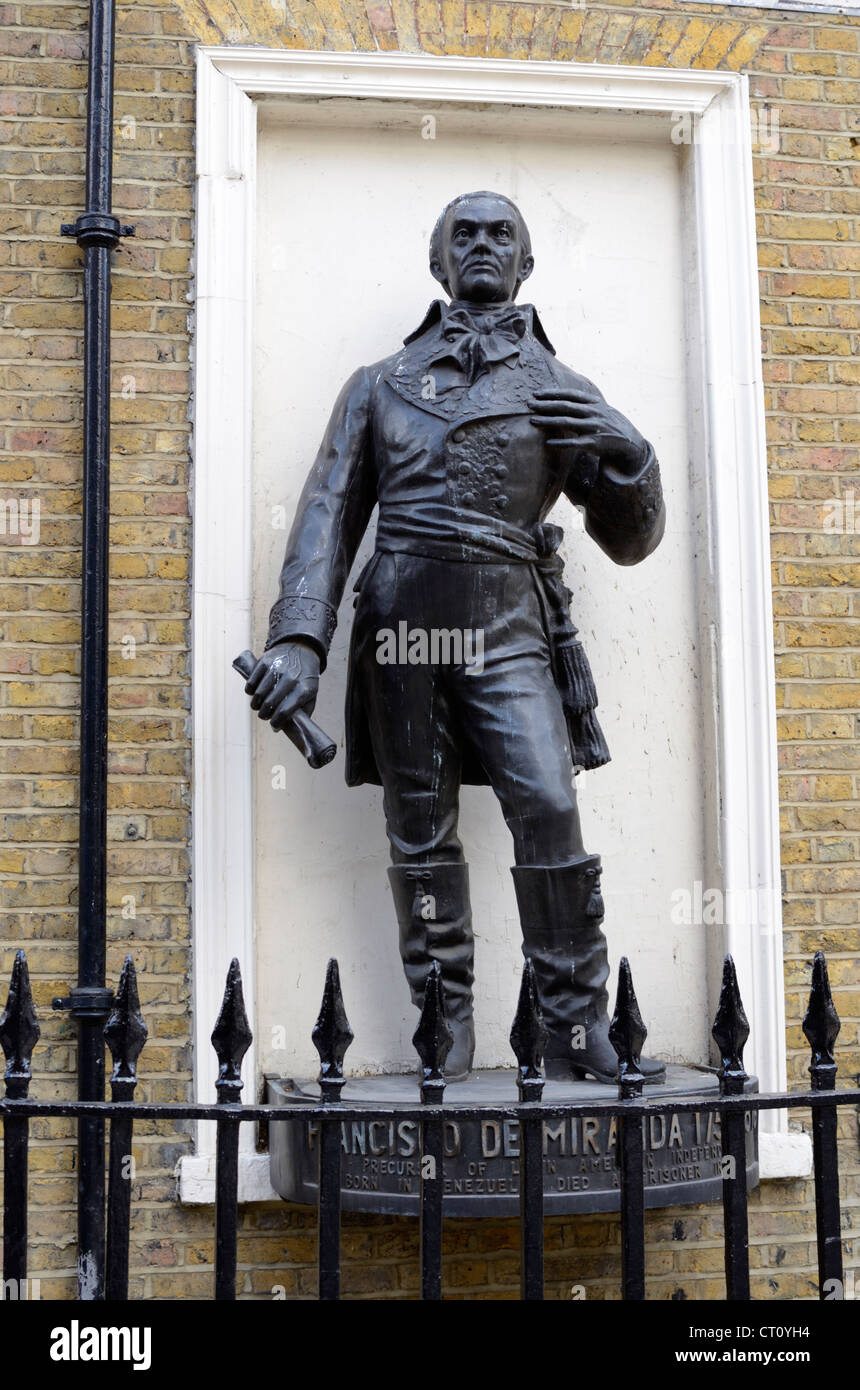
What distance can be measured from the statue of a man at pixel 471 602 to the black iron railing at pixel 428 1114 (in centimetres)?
138

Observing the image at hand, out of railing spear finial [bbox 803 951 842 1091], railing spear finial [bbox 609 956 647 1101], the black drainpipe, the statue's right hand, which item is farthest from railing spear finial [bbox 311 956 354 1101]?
the black drainpipe

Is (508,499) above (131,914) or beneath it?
above

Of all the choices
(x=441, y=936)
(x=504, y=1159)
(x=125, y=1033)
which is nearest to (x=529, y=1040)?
(x=125, y=1033)

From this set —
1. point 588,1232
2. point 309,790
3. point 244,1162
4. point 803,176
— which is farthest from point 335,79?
point 588,1232

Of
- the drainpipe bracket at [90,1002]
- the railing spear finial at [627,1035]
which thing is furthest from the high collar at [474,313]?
the railing spear finial at [627,1035]

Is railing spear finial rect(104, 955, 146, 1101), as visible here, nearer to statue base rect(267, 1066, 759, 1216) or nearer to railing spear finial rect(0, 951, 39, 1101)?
railing spear finial rect(0, 951, 39, 1101)

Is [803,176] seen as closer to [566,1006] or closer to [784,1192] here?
[566,1006]

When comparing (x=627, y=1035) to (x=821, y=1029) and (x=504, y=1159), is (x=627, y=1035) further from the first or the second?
(x=504, y=1159)

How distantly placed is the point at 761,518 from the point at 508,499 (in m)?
0.96

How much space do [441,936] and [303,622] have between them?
33.6 inches

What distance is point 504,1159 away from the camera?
3393 mm

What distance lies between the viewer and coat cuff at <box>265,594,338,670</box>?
12.0ft

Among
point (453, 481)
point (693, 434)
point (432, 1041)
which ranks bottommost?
point (432, 1041)

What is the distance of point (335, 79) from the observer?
14.4 feet
